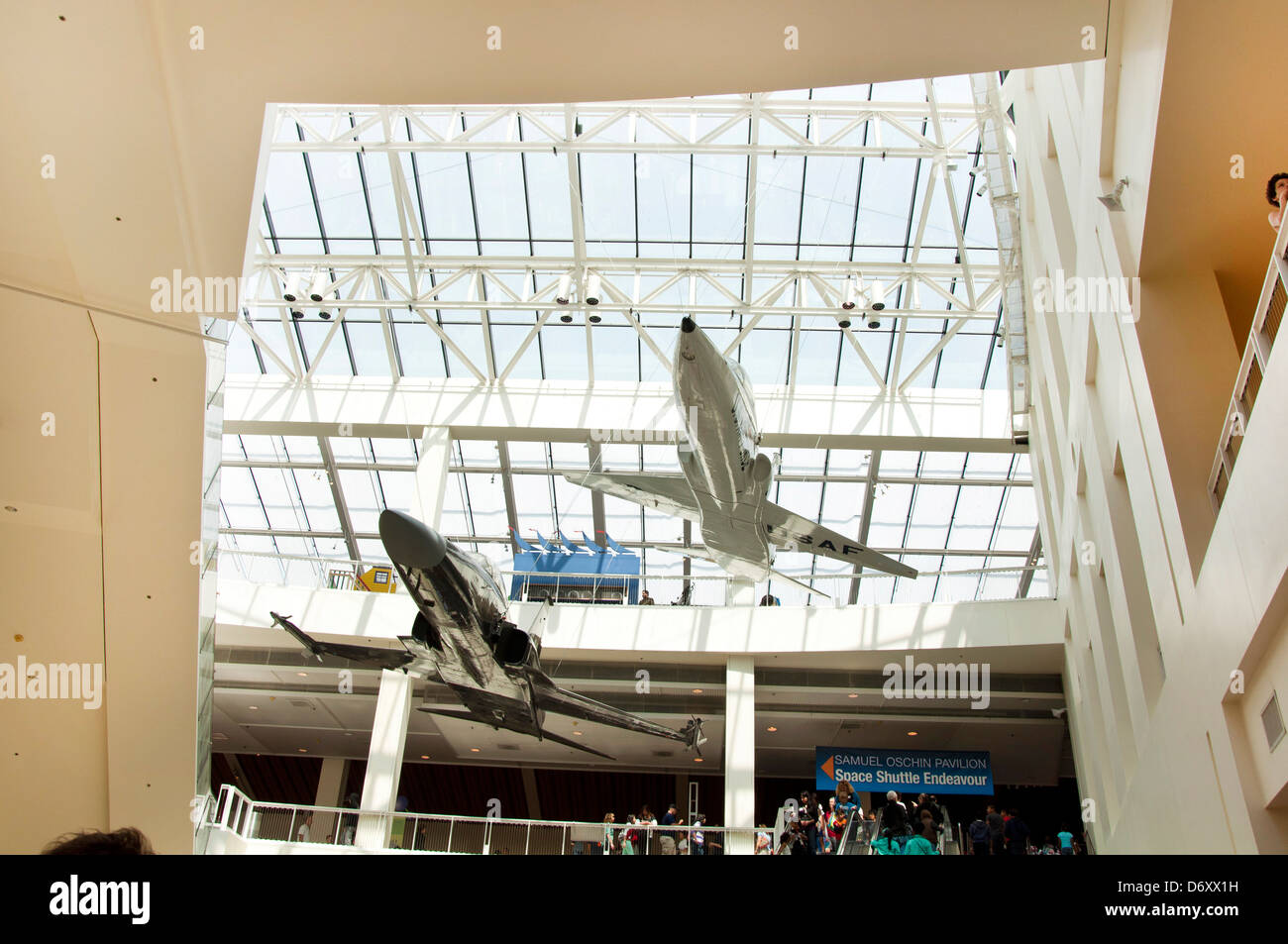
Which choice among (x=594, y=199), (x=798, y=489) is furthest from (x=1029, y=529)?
(x=594, y=199)

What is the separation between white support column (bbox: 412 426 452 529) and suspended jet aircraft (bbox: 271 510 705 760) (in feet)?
25.3

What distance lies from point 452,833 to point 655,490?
8.69 m

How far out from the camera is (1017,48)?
657 centimetres

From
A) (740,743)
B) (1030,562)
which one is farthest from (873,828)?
(1030,562)

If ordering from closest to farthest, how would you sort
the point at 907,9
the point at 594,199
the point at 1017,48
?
1. the point at 907,9
2. the point at 1017,48
3. the point at 594,199

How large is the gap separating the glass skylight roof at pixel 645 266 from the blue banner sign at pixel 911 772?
4.84m

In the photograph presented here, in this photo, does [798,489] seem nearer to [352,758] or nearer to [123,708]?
[352,758]

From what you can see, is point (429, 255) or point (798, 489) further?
point (798, 489)

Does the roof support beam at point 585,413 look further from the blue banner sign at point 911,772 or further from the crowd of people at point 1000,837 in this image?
the crowd of people at point 1000,837

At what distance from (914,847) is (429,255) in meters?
20.2

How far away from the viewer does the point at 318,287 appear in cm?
2423

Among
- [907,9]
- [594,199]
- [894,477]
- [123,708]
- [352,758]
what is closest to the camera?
[907,9]

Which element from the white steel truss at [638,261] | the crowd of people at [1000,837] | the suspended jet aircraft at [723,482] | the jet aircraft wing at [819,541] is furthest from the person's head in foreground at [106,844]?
the white steel truss at [638,261]

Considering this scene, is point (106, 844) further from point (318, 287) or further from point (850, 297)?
point (318, 287)
